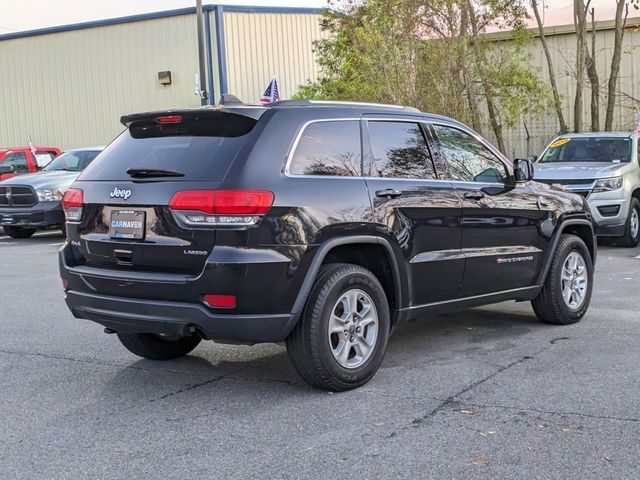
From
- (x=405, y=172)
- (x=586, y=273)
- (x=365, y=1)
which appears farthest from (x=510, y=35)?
(x=405, y=172)

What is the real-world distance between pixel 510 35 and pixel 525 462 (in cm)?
1927

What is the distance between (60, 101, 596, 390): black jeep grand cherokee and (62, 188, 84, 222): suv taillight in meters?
0.01

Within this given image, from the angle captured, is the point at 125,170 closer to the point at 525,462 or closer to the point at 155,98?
the point at 525,462

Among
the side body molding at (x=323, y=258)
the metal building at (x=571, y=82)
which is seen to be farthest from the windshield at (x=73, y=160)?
the side body molding at (x=323, y=258)

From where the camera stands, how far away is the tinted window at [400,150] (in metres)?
5.90

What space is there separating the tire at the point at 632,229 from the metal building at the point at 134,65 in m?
16.9

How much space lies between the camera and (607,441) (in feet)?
14.4

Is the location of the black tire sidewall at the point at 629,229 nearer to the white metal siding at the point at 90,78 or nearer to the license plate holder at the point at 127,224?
the license plate holder at the point at 127,224

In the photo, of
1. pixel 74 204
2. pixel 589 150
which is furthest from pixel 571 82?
pixel 74 204

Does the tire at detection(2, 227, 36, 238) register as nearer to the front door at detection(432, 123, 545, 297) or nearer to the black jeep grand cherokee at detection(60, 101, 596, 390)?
the black jeep grand cherokee at detection(60, 101, 596, 390)

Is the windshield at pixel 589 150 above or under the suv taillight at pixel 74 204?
under

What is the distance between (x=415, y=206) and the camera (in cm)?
591

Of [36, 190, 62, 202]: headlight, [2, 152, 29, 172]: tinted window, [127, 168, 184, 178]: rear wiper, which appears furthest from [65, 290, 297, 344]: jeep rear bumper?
[2, 152, 29, 172]: tinted window

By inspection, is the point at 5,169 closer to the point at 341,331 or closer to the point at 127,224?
the point at 127,224
